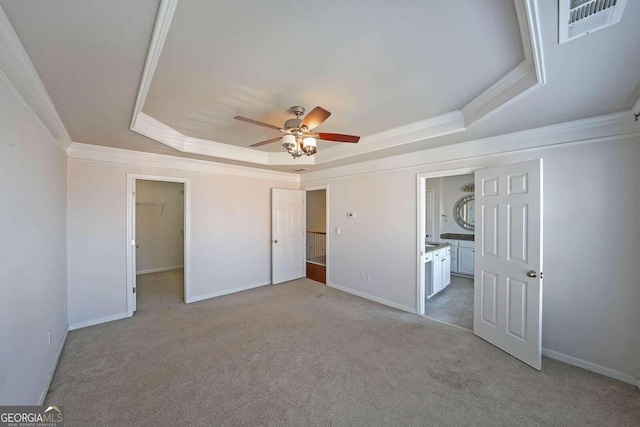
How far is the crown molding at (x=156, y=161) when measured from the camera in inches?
133

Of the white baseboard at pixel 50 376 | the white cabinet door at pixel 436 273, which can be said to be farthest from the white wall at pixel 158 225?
the white cabinet door at pixel 436 273

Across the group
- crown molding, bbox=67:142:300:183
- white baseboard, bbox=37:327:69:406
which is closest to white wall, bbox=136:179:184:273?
crown molding, bbox=67:142:300:183

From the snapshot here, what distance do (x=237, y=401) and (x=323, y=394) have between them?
0.70 metres

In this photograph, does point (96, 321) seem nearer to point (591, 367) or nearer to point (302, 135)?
point (302, 135)

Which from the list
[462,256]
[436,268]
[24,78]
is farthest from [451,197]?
[24,78]

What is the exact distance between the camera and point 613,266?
237cm

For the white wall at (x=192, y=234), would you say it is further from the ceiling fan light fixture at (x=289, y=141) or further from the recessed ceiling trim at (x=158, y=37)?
the ceiling fan light fixture at (x=289, y=141)

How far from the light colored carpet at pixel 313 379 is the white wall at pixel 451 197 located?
11.4 ft

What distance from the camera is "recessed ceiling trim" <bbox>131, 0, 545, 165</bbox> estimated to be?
1317 millimetres

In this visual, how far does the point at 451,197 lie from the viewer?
6.30 meters

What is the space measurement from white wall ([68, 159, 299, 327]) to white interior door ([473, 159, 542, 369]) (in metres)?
3.83

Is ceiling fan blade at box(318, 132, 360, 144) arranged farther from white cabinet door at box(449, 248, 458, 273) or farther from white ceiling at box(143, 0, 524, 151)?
white cabinet door at box(449, 248, 458, 273)

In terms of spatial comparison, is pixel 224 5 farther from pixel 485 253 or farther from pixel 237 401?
pixel 485 253

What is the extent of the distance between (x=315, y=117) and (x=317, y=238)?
5.34 meters
